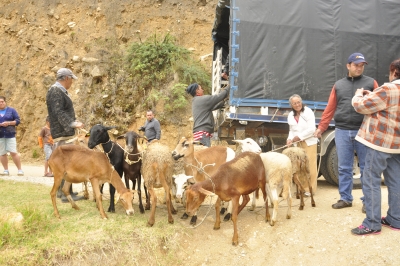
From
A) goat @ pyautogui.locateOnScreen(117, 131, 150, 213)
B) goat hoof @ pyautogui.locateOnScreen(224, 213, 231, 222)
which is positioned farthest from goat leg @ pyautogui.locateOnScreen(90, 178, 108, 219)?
goat hoof @ pyautogui.locateOnScreen(224, 213, 231, 222)

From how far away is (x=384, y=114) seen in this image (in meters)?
4.79

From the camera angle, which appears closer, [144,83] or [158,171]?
[158,171]

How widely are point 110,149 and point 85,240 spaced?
1.64 meters

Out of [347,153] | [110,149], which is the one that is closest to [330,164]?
[347,153]

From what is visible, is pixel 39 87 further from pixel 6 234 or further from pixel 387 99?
pixel 387 99

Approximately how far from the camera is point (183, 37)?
57.6 ft

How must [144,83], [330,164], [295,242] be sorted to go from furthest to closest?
[144,83] → [330,164] → [295,242]

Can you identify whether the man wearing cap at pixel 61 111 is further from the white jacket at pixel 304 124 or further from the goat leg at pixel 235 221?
the white jacket at pixel 304 124

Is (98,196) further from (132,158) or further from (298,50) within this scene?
(298,50)

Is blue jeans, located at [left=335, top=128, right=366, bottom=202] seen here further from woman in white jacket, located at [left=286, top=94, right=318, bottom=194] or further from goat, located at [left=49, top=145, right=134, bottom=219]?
goat, located at [left=49, top=145, right=134, bottom=219]

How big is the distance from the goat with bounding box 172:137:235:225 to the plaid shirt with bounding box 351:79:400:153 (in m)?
2.41

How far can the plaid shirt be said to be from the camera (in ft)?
15.4

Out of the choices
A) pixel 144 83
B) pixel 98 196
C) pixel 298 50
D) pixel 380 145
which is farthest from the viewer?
pixel 144 83

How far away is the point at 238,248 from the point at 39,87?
15349 mm
